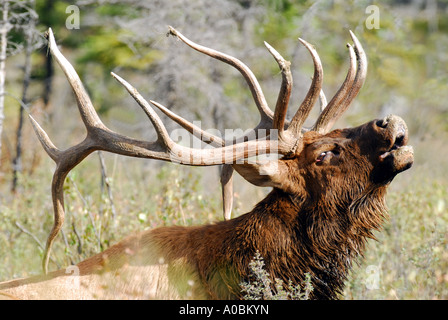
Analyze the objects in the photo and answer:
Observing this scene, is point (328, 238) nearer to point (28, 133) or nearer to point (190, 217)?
point (190, 217)

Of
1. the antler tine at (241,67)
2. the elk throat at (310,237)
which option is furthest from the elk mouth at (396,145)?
the antler tine at (241,67)

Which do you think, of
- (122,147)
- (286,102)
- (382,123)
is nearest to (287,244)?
(286,102)

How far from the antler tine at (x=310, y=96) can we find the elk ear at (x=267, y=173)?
0.32 m

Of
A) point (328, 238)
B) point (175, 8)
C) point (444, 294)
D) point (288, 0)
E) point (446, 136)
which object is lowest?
point (444, 294)

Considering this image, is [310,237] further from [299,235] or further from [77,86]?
[77,86]

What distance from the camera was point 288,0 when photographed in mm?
15031

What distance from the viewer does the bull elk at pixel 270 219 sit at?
4.44 metres

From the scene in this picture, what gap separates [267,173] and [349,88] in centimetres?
107

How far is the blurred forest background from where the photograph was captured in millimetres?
6727

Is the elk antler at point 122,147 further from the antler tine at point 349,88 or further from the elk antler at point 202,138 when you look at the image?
the antler tine at point 349,88

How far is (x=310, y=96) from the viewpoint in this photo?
4590 mm

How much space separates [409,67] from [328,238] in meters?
22.7

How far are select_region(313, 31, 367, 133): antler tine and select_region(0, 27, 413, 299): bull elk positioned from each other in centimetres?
31
